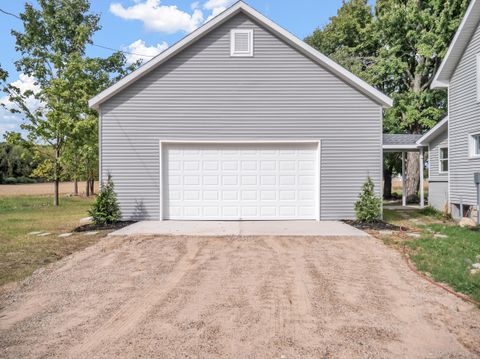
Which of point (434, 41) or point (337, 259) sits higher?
point (434, 41)

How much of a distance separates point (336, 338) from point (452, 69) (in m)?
13.3

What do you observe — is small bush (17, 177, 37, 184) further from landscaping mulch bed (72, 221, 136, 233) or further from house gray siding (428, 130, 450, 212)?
house gray siding (428, 130, 450, 212)

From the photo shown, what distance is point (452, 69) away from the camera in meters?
14.2

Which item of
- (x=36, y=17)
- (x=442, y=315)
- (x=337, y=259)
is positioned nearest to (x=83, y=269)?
A: (x=337, y=259)

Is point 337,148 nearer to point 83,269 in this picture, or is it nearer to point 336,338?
point 83,269

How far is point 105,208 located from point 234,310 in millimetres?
7688

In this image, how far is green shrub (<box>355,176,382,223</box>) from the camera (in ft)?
37.9

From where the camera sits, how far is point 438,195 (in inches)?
638

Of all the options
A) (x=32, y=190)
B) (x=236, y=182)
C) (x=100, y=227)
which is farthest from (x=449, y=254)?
(x=32, y=190)

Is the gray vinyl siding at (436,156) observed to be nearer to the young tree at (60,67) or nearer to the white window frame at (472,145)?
the white window frame at (472,145)

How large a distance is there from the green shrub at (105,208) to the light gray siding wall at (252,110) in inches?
24.7

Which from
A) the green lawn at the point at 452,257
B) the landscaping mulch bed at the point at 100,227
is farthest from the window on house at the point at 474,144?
the landscaping mulch bed at the point at 100,227

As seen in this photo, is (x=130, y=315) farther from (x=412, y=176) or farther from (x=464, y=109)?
(x=412, y=176)

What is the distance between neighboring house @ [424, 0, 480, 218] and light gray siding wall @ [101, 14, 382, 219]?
331 cm
